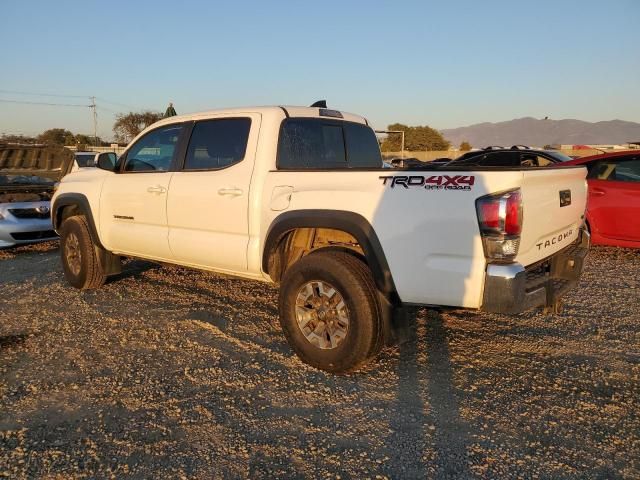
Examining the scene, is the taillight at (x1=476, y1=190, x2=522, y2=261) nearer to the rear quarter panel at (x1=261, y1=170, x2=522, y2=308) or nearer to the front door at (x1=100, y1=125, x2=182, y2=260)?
the rear quarter panel at (x1=261, y1=170, x2=522, y2=308)

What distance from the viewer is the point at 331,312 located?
365 centimetres

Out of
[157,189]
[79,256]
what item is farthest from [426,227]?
[79,256]

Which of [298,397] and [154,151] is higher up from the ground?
[154,151]

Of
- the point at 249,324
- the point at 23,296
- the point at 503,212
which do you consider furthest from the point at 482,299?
the point at 23,296

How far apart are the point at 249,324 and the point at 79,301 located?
212 centimetres

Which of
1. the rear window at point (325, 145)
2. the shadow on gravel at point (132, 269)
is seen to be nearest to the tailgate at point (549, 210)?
the rear window at point (325, 145)

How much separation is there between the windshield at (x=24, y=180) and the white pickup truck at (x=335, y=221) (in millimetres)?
4521

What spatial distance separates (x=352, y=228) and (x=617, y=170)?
225 inches

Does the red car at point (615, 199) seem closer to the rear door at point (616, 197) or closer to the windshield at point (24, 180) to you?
the rear door at point (616, 197)

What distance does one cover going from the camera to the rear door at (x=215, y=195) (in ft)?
13.8

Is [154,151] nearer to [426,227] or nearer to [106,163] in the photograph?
[106,163]

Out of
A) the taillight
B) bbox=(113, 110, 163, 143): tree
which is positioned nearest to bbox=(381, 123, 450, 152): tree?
bbox=(113, 110, 163, 143): tree

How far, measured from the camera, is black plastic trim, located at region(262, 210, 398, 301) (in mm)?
3371

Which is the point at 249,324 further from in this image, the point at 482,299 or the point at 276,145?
the point at 482,299
